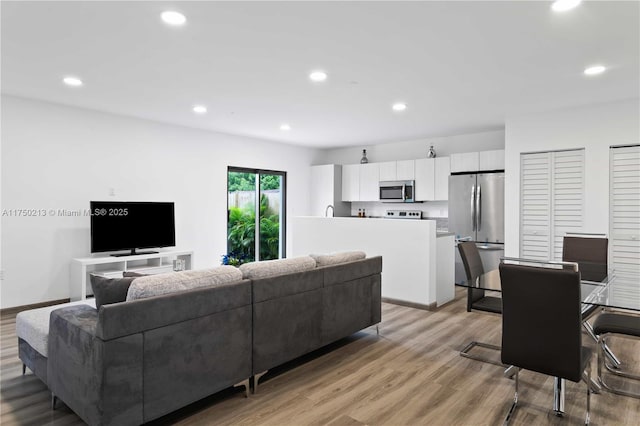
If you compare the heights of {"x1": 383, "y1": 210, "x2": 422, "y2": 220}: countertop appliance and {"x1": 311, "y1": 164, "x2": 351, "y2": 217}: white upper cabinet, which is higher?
{"x1": 311, "y1": 164, "x2": 351, "y2": 217}: white upper cabinet

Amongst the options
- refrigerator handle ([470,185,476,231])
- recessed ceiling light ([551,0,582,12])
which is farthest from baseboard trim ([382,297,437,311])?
recessed ceiling light ([551,0,582,12])

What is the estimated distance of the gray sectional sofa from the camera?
2.07 meters

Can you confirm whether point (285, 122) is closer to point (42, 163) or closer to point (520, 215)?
point (42, 163)

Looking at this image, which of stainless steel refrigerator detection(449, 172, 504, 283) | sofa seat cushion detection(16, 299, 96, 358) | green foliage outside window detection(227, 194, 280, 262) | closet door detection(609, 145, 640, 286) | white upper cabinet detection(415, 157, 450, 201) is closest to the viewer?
sofa seat cushion detection(16, 299, 96, 358)

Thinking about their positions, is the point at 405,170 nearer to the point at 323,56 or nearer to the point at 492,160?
the point at 492,160

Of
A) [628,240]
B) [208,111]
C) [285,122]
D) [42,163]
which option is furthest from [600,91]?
[42,163]

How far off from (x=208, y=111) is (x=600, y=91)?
15.5 ft

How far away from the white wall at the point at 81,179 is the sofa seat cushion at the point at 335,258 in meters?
3.48

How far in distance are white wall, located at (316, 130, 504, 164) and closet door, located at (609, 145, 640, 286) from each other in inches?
73.8

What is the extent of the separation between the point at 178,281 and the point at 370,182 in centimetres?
581

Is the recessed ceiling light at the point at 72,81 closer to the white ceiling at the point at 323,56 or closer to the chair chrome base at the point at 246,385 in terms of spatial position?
the white ceiling at the point at 323,56

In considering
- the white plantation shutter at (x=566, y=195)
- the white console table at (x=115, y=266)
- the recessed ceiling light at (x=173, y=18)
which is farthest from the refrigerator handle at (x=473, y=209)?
the recessed ceiling light at (x=173, y=18)

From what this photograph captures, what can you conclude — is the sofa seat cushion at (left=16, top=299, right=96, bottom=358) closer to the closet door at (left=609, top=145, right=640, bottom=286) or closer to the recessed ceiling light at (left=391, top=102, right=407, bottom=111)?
the recessed ceiling light at (left=391, top=102, right=407, bottom=111)

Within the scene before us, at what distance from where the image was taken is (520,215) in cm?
553
